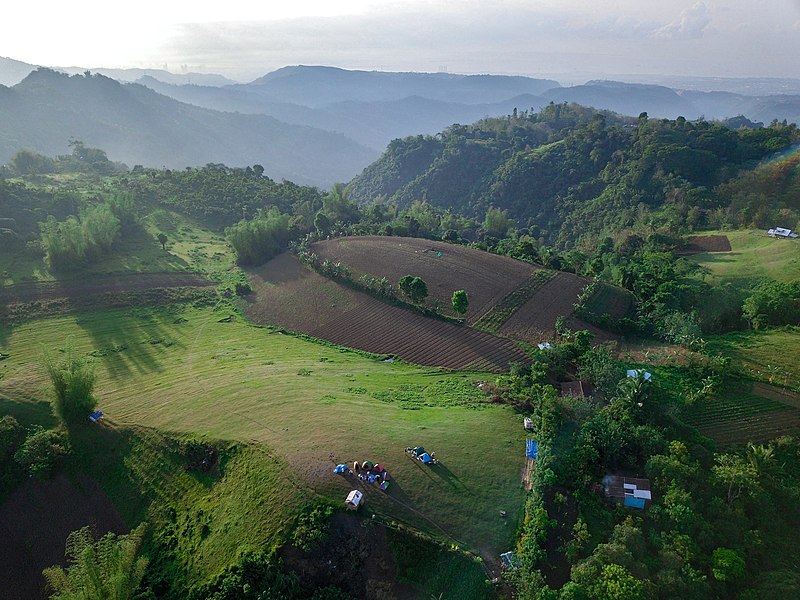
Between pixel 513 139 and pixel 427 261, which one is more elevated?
pixel 513 139

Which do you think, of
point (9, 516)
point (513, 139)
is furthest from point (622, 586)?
point (513, 139)

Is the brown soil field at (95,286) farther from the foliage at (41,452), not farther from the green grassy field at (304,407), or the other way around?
the foliage at (41,452)

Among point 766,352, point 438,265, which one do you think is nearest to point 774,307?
point 766,352

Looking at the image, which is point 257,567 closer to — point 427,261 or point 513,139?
point 427,261

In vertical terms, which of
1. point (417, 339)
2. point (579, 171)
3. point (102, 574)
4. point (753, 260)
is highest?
point (579, 171)

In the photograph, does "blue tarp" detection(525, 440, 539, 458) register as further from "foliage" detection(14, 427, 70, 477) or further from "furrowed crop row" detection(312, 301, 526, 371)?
"foliage" detection(14, 427, 70, 477)

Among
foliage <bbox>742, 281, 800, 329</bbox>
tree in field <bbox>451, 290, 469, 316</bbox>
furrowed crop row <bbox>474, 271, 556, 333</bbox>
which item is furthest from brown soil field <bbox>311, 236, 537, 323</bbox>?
foliage <bbox>742, 281, 800, 329</bbox>

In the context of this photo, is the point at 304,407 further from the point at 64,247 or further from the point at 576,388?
the point at 64,247
